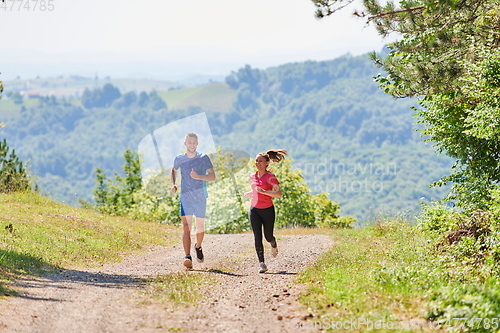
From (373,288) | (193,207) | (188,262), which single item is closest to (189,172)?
(193,207)

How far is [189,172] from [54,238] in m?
5.90

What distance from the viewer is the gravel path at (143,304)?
7.46 m

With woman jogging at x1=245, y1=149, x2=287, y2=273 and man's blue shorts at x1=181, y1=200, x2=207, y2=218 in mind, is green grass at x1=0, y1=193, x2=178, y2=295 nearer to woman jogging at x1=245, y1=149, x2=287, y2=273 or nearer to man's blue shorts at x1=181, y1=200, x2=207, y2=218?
man's blue shorts at x1=181, y1=200, x2=207, y2=218

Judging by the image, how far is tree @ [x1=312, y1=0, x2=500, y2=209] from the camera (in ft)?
46.1

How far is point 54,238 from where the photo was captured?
53.5ft

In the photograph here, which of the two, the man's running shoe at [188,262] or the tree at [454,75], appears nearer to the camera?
the man's running shoe at [188,262]

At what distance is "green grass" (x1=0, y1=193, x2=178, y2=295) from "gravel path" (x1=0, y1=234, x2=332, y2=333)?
0.75 meters

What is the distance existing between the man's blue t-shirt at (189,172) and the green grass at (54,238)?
3.15 m

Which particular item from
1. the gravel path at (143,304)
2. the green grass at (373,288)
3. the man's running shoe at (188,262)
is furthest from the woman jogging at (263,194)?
the man's running shoe at (188,262)

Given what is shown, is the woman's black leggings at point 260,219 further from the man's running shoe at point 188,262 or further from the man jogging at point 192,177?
the man's running shoe at point 188,262

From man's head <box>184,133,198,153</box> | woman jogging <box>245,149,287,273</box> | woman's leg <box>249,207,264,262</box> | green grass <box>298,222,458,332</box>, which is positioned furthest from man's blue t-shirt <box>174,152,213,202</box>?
green grass <box>298,222,458,332</box>

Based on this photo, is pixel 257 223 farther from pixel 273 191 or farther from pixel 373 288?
pixel 373 288

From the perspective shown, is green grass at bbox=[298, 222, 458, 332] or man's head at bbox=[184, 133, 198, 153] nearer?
green grass at bbox=[298, 222, 458, 332]

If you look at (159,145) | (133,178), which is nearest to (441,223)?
(159,145)
